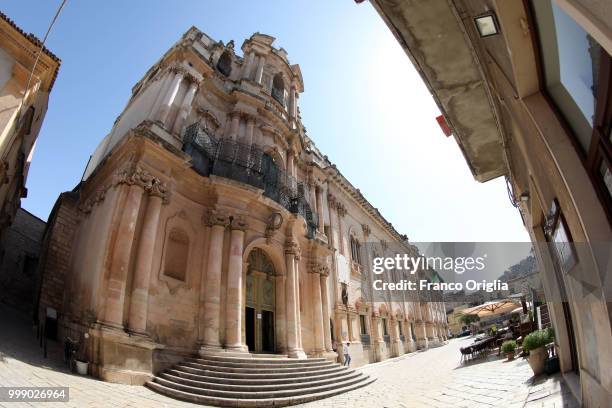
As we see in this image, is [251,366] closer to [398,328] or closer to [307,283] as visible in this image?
[307,283]

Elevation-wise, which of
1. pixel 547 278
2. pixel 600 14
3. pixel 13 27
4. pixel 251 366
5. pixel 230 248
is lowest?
pixel 251 366

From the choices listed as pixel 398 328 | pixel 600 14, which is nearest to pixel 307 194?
pixel 398 328

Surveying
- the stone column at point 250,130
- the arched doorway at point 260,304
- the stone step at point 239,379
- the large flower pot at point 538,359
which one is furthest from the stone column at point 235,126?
the large flower pot at point 538,359

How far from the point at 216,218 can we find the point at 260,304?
4.02 meters

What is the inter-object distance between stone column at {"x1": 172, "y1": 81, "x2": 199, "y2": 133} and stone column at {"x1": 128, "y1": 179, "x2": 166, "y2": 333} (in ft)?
9.79

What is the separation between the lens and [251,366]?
30.7 feet

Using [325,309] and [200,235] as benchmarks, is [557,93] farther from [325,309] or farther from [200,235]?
[325,309]

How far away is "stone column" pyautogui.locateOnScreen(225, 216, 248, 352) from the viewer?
1061 cm

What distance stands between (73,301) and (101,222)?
2868mm

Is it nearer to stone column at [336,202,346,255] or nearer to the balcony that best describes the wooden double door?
the balcony

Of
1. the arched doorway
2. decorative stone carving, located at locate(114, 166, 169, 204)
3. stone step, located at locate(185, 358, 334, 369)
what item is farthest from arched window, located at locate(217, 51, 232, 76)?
stone step, located at locate(185, 358, 334, 369)

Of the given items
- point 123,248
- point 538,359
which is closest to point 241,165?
point 123,248

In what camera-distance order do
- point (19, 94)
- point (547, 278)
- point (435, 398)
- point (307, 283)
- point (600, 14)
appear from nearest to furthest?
point (600, 14), point (547, 278), point (435, 398), point (19, 94), point (307, 283)

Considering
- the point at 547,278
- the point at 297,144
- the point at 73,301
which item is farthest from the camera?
the point at 297,144
